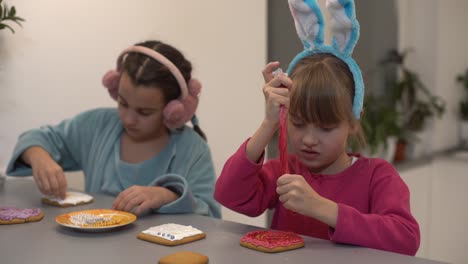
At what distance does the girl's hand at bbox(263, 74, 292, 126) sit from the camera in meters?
0.97

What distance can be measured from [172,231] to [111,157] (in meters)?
0.59

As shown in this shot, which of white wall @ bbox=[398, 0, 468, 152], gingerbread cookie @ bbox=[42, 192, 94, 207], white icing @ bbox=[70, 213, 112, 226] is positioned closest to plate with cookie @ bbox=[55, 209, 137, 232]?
white icing @ bbox=[70, 213, 112, 226]

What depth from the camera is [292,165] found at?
123cm

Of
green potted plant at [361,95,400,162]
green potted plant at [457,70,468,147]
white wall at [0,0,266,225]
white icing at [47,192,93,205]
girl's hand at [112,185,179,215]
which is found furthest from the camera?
green potted plant at [457,70,468,147]

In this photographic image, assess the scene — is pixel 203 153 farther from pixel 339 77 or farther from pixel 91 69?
pixel 91 69

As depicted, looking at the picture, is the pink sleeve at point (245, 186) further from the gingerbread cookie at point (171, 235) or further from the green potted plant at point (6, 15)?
the green potted plant at point (6, 15)

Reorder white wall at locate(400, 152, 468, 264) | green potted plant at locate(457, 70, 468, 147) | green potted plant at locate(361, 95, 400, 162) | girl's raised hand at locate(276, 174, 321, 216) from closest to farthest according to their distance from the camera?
girl's raised hand at locate(276, 174, 321, 216)
green potted plant at locate(361, 95, 400, 162)
white wall at locate(400, 152, 468, 264)
green potted plant at locate(457, 70, 468, 147)

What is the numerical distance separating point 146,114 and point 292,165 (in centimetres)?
44

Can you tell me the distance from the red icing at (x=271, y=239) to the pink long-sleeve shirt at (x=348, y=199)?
0.23ft

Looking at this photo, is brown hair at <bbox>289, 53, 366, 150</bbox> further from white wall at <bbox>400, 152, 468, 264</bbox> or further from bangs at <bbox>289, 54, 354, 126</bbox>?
white wall at <bbox>400, 152, 468, 264</bbox>

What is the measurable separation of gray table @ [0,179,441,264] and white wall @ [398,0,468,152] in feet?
7.81

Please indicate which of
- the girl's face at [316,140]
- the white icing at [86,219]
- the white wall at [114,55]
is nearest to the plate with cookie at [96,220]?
the white icing at [86,219]

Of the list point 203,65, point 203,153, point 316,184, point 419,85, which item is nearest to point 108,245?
point 316,184

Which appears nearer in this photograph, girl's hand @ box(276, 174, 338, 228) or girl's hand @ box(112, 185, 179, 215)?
girl's hand @ box(276, 174, 338, 228)
